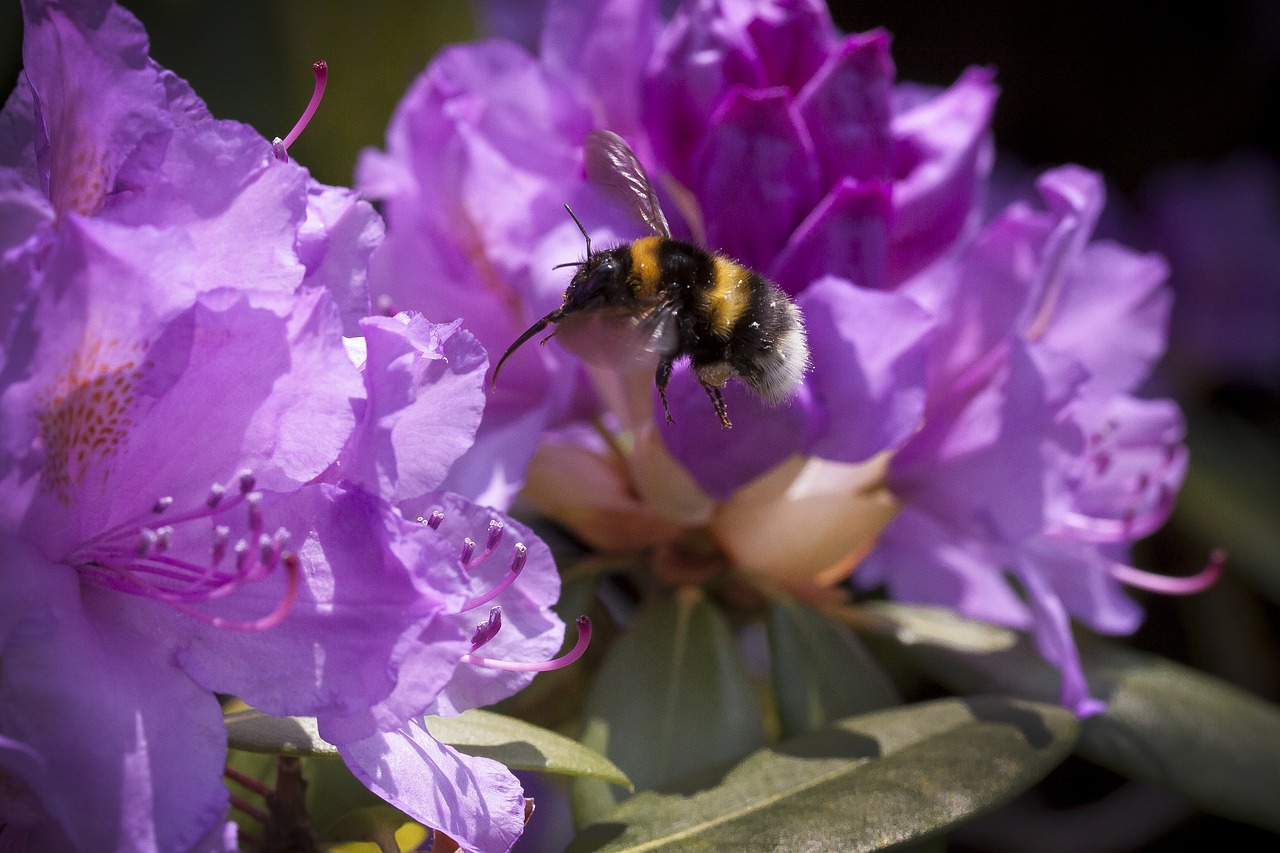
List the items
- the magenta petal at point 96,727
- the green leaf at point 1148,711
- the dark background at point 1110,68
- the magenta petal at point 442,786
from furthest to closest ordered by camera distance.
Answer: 1. the dark background at point 1110,68
2. the green leaf at point 1148,711
3. the magenta petal at point 442,786
4. the magenta petal at point 96,727

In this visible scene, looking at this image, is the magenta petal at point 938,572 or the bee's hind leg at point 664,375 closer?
the bee's hind leg at point 664,375

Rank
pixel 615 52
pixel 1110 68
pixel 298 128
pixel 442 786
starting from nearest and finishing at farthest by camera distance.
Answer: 1. pixel 442 786
2. pixel 298 128
3. pixel 615 52
4. pixel 1110 68

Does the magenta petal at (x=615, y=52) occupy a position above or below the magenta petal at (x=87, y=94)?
below

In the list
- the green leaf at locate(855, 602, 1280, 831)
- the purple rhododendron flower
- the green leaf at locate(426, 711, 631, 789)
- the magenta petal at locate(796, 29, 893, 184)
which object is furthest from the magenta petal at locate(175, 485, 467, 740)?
the green leaf at locate(855, 602, 1280, 831)

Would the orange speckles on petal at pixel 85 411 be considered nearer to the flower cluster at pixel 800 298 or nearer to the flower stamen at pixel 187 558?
the flower stamen at pixel 187 558

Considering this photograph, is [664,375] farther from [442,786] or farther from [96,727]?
[96,727]

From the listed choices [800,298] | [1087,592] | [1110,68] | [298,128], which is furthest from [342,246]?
[1110,68]

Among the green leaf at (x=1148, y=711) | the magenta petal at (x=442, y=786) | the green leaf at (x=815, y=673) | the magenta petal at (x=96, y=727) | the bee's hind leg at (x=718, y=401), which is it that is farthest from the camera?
the green leaf at (x=1148, y=711)

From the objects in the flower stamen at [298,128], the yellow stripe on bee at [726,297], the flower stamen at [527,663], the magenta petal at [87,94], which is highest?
the magenta petal at [87,94]

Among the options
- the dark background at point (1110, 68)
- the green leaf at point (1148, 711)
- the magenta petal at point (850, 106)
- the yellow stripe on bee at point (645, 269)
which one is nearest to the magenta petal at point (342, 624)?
the yellow stripe on bee at point (645, 269)
